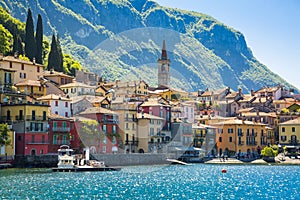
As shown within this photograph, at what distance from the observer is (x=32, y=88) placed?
9481 cm

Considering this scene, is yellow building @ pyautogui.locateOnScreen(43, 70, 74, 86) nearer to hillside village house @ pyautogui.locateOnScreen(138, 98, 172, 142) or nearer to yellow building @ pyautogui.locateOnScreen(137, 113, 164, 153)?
hillside village house @ pyautogui.locateOnScreen(138, 98, 172, 142)

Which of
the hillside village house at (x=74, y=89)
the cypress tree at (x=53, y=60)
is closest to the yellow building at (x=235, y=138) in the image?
the hillside village house at (x=74, y=89)

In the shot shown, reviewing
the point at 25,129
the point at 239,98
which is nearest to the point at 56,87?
the point at 25,129

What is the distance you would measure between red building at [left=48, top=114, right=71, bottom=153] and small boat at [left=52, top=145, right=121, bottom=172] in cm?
144

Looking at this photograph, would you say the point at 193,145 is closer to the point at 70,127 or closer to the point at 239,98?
the point at 70,127

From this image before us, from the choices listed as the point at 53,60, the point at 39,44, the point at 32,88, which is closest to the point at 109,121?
the point at 32,88

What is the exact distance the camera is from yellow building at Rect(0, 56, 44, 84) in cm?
9531

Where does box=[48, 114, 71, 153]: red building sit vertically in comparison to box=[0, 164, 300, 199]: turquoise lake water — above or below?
above

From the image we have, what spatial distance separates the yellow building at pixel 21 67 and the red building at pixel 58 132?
15.7 metres

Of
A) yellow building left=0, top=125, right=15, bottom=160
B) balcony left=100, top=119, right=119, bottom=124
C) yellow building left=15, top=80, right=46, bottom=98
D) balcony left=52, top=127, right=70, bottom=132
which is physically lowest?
yellow building left=0, top=125, right=15, bottom=160

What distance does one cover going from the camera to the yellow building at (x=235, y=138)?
11525cm

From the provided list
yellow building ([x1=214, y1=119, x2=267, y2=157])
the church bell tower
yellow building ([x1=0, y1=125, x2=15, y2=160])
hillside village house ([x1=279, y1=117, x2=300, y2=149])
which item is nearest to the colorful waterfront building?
yellow building ([x1=0, y1=125, x2=15, y2=160])

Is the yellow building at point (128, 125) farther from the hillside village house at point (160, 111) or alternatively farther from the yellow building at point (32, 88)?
the yellow building at point (32, 88)

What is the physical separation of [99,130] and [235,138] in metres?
35.9
